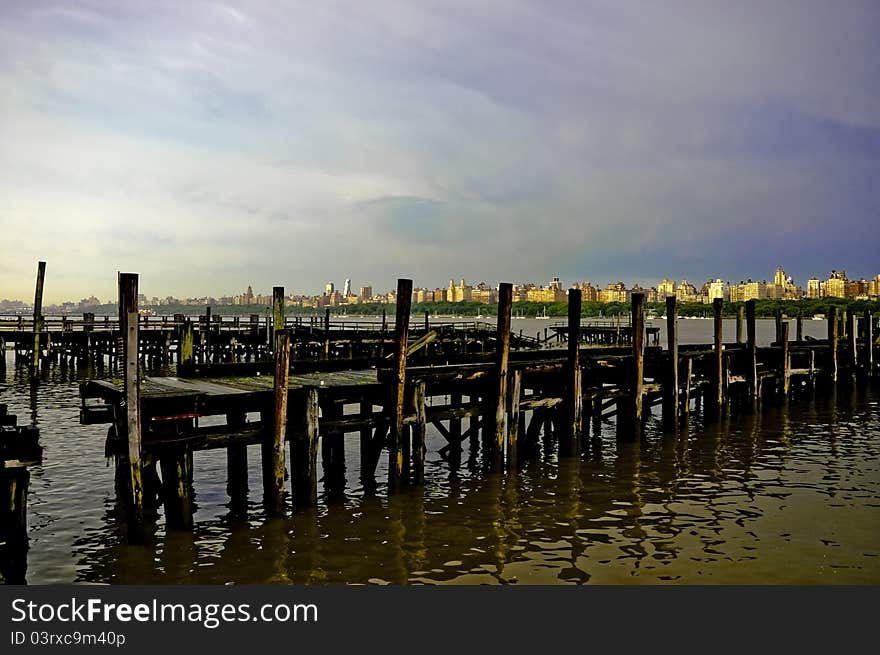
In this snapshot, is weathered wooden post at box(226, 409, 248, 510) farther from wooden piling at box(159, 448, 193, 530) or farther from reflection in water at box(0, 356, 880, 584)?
wooden piling at box(159, 448, 193, 530)

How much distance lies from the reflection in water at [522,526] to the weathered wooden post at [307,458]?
0.41 meters

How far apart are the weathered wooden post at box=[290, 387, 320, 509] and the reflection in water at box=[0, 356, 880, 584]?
1.34 feet

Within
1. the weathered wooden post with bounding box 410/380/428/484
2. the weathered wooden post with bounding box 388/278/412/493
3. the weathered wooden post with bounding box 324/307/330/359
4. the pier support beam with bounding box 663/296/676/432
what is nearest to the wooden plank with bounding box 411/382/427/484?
the weathered wooden post with bounding box 410/380/428/484

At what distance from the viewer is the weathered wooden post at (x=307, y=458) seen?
13188 mm

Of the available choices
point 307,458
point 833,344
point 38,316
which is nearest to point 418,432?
point 307,458

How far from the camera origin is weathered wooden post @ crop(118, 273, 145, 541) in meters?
10.8

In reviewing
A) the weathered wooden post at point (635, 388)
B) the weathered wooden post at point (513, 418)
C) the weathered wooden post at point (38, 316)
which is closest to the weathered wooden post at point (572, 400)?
the weathered wooden post at point (513, 418)

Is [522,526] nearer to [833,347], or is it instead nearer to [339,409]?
[339,409]

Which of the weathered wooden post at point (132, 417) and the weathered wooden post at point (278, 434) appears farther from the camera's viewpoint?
the weathered wooden post at point (278, 434)

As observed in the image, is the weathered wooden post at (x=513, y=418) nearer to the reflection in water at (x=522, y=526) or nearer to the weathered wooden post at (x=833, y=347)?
the reflection in water at (x=522, y=526)

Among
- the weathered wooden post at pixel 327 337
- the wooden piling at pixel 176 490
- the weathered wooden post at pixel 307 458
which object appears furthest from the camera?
the weathered wooden post at pixel 327 337

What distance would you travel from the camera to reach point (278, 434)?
41.2 feet

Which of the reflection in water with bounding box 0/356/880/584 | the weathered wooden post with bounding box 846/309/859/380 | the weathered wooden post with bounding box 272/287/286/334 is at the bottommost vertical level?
the reflection in water with bounding box 0/356/880/584

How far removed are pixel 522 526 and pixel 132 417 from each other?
6583 millimetres
